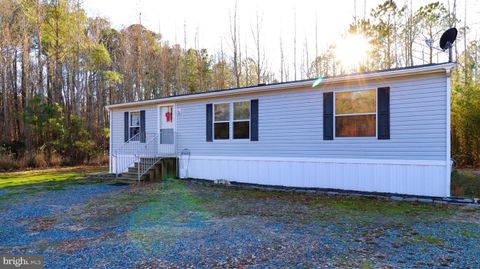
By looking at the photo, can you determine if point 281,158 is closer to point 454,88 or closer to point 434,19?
point 454,88

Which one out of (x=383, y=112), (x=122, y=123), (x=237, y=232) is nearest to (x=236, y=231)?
(x=237, y=232)

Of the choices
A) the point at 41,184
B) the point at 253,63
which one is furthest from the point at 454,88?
the point at 41,184

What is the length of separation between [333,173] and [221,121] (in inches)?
→ 148

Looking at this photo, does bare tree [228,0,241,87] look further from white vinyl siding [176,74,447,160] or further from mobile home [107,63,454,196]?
white vinyl siding [176,74,447,160]

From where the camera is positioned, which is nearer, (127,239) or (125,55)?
(127,239)

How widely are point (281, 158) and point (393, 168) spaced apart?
282cm

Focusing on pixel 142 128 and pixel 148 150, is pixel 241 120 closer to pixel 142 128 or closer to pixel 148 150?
pixel 148 150

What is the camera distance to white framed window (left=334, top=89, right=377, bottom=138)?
7820 mm

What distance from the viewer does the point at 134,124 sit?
496 inches

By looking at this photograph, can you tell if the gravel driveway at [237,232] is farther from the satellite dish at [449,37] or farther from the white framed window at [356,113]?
the satellite dish at [449,37]

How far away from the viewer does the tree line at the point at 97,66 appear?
55.8 ft

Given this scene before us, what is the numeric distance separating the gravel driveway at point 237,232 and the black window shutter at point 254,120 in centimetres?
220

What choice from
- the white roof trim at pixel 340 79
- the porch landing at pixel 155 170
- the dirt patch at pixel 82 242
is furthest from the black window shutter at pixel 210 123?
the dirt patch at pixel 82 242

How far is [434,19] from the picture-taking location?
61.8 feet
